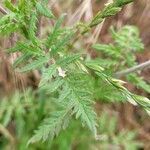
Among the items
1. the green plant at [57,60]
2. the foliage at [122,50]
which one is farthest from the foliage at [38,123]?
the green plant at [57,60]

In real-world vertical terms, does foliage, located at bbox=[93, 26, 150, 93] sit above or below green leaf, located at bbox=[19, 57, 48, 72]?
above

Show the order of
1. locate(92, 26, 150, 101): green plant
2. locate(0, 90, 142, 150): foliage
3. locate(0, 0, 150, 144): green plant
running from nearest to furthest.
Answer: locate(0, 0, 150, 144): green plant → locate(92, 26, 150, 101): green plant → locate(0, 90, 142, 150): foliage

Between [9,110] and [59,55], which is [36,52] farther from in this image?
[9,110]

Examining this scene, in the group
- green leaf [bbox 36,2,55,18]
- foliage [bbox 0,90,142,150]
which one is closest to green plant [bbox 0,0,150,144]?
green leaf [bbox 36,2,55,18]

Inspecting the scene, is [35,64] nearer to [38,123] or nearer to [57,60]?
[57,60]

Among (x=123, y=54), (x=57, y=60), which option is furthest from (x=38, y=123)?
(x=57, y=60)

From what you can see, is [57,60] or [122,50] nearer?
[57,60]

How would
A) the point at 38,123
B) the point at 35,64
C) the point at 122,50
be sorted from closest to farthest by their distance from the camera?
the point at 35,64, the point at 122,50, the point at 38,123

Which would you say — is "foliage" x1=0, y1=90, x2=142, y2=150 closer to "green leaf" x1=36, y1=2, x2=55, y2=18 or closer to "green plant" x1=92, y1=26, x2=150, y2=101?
"green plant" x1=92, y1=26, x2=150, y2=101

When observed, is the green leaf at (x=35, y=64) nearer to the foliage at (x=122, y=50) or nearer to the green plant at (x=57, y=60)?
the green plant at (x=57, y=60)

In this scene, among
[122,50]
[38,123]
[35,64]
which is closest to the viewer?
[35,64]

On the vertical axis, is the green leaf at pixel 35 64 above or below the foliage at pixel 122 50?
below

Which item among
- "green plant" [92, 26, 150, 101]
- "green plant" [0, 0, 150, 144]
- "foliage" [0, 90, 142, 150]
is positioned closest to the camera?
"green plant" [0, 0, 150, 144]
